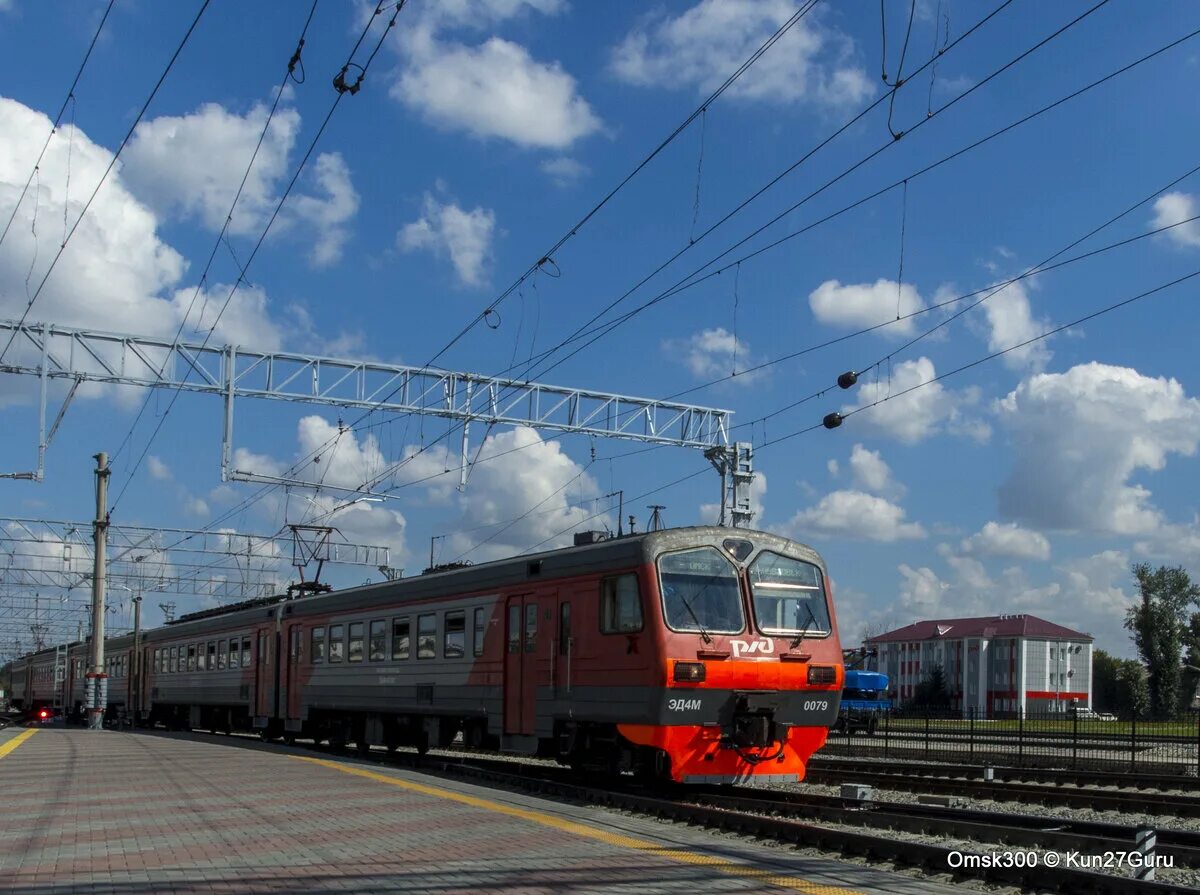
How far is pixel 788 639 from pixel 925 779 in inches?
148

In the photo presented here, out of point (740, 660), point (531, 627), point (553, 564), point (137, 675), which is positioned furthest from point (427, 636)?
point (137, 675)

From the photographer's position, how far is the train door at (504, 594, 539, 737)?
1741cm

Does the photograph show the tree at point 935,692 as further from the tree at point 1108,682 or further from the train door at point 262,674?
the train door at point 262,674

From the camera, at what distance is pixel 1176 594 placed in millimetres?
85438

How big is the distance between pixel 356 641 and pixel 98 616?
60.0 ft

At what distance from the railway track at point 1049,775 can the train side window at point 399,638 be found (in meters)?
6.79

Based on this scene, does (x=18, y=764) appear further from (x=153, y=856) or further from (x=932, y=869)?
(x=932, y=869)

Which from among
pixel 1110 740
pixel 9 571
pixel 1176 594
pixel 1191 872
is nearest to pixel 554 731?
pixel 1191 872

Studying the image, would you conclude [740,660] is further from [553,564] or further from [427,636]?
[427,636]

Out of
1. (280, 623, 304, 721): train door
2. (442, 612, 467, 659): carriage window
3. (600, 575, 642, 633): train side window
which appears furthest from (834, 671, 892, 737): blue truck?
(600, 575, 642, 633): train side window

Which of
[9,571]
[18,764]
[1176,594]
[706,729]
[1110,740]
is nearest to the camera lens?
[706,729]

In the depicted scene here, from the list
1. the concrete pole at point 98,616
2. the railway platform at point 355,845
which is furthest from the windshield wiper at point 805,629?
the concrete pole at point 98,616

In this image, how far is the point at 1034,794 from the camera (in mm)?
15664

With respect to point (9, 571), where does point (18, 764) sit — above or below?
below
